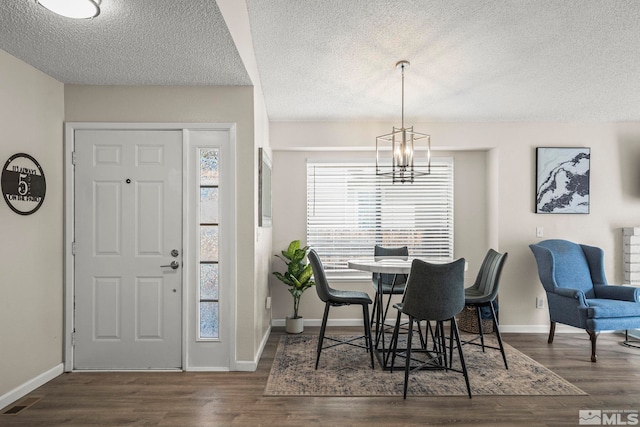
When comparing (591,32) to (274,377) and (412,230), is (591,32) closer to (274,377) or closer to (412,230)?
(412,230)

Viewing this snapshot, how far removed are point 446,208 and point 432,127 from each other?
3.34 feet

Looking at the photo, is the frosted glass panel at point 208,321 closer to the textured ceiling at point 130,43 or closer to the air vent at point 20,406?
the air vent at point 20,406

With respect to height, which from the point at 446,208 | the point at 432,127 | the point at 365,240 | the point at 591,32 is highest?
the point at 591,32

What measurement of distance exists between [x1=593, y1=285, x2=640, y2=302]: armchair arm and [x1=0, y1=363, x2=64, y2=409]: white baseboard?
5102 mm

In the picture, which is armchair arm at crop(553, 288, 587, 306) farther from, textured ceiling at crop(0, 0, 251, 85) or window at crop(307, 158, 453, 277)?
textured ceiling at crop(0, 0, 251, 85)

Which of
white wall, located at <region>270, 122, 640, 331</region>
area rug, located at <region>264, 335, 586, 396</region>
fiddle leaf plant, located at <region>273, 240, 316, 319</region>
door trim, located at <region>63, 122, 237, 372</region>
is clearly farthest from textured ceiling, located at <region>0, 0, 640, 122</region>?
area rug, located at <region>264, 335, 586, 396</region>

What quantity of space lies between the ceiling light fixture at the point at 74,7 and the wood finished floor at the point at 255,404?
2357mm

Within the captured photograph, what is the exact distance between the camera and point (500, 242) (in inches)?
197

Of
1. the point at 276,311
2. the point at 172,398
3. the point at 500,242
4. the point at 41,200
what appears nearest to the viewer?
the point at 172,398

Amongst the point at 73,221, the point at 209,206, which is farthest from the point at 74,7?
the point at 73,221

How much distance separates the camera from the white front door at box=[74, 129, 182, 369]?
364 centimetres

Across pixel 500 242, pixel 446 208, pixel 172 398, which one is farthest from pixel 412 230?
pixel 172 398

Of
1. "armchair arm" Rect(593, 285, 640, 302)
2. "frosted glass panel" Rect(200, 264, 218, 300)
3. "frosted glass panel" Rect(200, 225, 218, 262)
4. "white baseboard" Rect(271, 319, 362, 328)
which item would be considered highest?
"frosted glass panel" Rect(200, 225, 218, 262)

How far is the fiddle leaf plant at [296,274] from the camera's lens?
491 cm
